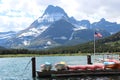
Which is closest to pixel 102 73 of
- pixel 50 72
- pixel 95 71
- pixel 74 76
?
pixel 95 71

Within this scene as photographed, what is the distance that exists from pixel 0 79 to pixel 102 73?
20.8 meters

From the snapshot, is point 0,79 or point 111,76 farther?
point 0,79

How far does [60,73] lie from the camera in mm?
61781

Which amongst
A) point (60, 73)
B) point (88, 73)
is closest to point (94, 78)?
point (88, 73)

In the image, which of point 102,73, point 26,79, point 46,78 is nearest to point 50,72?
point 46,78

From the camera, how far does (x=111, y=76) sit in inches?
2429

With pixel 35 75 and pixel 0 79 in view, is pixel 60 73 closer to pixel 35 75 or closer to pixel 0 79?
pixel 35 75

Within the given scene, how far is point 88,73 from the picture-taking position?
6234cm

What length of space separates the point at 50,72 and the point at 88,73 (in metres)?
7.35

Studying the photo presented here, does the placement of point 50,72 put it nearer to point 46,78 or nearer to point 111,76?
point 46,78

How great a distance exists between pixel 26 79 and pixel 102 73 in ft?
49.6

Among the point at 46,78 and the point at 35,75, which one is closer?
the point at 46,78

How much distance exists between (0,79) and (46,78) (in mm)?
10809

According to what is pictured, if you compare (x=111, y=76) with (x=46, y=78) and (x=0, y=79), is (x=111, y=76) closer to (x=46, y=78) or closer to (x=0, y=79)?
(x=46, y=78)
